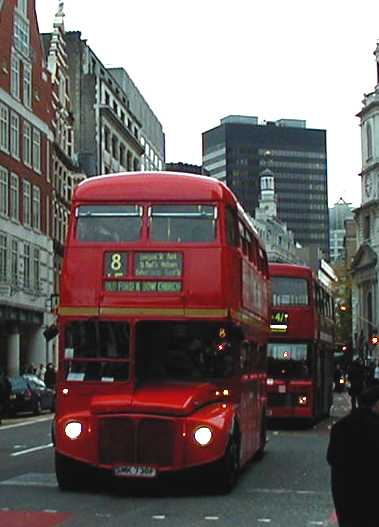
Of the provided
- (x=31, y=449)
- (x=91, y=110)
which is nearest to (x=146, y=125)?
(x=91, y=110)

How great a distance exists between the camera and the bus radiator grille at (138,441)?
13.3 meters

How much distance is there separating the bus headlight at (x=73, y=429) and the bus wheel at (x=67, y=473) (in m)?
0.36

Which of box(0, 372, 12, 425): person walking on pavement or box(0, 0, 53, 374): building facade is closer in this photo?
box(0, 372, 12, 425): person walking on pavement

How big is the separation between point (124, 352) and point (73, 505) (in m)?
2.16

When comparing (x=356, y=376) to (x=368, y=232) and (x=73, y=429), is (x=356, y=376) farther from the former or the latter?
(x=368, y=232)

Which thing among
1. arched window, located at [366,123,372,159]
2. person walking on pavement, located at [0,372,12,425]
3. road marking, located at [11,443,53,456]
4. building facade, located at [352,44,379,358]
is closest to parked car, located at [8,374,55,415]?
person walking on pavement, located at [0,372,12,425]

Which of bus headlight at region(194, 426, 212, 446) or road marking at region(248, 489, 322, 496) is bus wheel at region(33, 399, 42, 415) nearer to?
road marking at region(248, 489, 322, 496)

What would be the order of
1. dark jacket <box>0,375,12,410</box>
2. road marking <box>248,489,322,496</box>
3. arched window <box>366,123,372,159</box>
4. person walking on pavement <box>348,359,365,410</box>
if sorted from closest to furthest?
road marking <box>248,489,322,496</box> < dark jacket <box>0,375,12,410</box> < person walking on pavement <box>348,359,365,410</box> < arched window <box>366,123,372,159</box>

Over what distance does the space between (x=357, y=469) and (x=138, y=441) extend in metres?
7.50

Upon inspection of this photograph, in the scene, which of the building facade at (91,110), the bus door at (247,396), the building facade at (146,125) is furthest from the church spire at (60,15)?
the bus door at (247,396)

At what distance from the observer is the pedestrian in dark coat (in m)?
6.01

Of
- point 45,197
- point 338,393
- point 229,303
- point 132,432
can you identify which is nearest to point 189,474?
point 132,432

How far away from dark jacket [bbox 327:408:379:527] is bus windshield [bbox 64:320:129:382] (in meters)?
7.99

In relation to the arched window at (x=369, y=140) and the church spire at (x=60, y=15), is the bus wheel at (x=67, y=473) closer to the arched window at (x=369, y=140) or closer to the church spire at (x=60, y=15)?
the church spire at (x=60, y=15)
